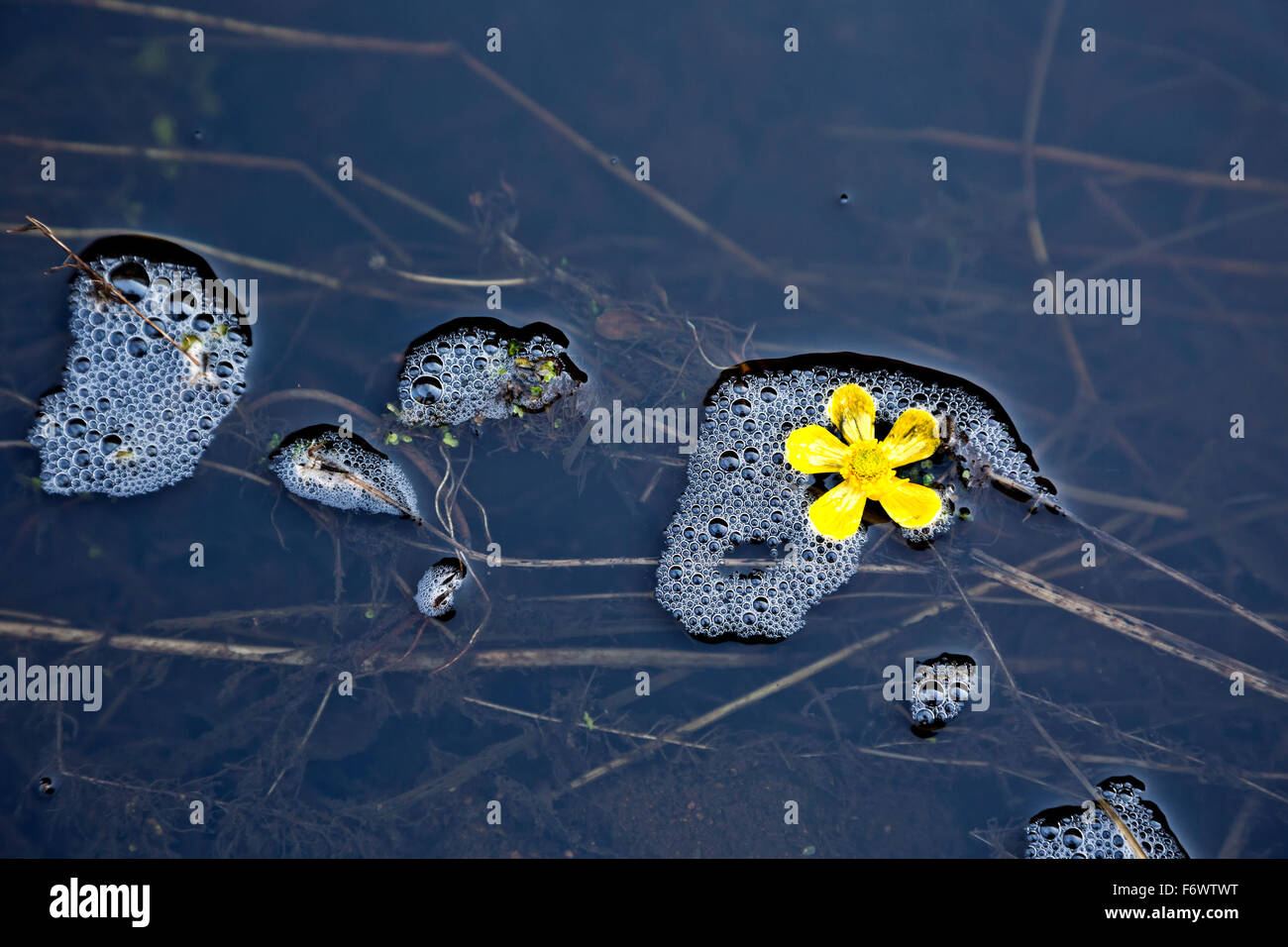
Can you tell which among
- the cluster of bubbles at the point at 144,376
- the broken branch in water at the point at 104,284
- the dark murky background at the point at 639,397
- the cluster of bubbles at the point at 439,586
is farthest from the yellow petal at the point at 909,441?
the broken branch in water at the point at 104,284

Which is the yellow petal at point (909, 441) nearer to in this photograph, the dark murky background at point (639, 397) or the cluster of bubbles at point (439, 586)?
the dark murky background at point (639, 397)

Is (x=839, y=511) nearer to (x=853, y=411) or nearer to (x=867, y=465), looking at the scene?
(x=867, y=465)

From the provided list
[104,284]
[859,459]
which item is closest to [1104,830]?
[859,459]

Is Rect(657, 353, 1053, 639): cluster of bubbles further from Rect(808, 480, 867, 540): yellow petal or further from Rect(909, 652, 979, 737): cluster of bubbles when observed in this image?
Rect(909, 652, 979, 737): cluster of bubbles

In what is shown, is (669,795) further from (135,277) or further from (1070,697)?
(135,277)

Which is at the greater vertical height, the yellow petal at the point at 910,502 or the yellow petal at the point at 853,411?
the yellow petal at the point at 853,411

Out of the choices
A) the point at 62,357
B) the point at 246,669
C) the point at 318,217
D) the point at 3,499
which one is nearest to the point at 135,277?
the point at 62,357

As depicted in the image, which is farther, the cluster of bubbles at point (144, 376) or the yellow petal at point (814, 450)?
the cluster of bubbles at point (144, 376)
